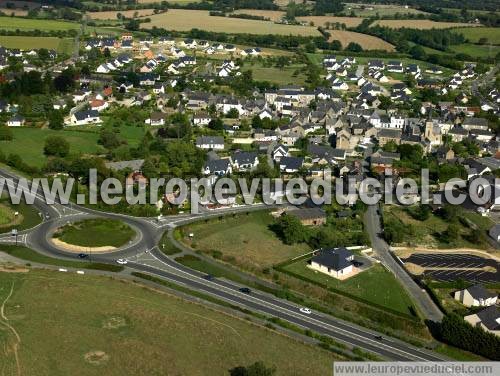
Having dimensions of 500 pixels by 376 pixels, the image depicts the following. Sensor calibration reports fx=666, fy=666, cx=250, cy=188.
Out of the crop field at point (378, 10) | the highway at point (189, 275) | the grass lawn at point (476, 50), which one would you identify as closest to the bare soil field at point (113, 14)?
the crop field at point (378, 10)

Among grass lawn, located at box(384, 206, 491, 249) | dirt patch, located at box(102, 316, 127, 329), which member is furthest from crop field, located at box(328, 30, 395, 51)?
dirt patch, located at box(102, 316, 127, 329)

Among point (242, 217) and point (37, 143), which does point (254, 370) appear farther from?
point (37, 143)

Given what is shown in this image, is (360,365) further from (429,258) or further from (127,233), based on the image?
(127,233)

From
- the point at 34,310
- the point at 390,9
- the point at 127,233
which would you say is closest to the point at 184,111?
the point at 127,233

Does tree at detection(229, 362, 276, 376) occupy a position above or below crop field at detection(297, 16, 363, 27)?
below

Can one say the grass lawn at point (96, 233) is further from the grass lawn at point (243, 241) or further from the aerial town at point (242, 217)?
the grass lawn at point (243, 241)

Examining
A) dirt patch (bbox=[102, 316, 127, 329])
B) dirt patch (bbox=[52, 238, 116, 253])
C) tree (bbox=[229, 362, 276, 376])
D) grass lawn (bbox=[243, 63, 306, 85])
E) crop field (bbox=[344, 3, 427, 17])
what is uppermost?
crop field (bbox=[344, 3, 427, 17])

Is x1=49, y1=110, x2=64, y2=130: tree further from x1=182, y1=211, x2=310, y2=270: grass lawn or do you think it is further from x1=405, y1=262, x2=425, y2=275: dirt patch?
x1=405, y1=262, x2=425, y2=275: dirt patch
